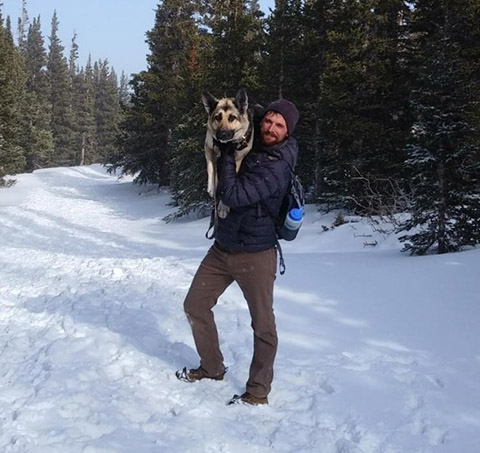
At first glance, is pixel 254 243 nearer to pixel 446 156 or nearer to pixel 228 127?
pixel 228 127

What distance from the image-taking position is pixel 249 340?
513cm

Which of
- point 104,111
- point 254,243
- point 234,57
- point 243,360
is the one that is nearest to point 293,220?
point 254,243

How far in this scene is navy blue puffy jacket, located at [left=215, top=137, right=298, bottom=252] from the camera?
3381 millimetres

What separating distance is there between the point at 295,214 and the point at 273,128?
646 mm

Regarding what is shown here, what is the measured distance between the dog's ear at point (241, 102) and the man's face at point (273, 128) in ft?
0.55

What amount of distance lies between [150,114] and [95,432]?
2442cm

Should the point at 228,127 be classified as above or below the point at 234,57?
below

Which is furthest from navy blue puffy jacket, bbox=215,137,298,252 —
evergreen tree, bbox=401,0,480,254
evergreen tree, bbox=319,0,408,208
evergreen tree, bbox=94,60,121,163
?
evergreen tree, bbox=94,60,121,163

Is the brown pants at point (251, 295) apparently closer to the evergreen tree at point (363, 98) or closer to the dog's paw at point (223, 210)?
the dog's paw at point (223, 210)

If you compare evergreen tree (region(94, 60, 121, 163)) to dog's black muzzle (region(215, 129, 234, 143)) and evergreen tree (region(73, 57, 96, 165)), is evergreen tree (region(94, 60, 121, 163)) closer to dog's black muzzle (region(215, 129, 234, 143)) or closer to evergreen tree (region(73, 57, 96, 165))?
evergreen tree (region(73, 57, 96, 165))

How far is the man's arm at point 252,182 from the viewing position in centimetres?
337

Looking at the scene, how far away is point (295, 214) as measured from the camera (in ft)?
11.6

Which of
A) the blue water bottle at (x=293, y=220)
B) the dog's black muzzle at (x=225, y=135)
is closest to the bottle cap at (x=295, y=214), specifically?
the blue water bottle at (x=293, y=220)

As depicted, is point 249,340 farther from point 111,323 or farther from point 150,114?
point 150,114
